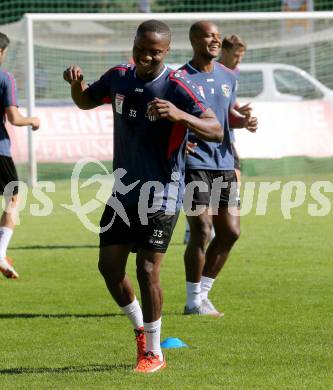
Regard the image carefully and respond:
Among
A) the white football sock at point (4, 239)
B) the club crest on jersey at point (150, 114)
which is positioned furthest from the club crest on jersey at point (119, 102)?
the white football sock at point (4, 239)

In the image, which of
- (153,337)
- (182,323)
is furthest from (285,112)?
(153,337)

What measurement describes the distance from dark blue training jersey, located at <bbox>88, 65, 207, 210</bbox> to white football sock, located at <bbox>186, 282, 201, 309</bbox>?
224cm

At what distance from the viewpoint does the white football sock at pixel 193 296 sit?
921 cm

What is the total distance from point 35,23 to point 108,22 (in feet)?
5.26

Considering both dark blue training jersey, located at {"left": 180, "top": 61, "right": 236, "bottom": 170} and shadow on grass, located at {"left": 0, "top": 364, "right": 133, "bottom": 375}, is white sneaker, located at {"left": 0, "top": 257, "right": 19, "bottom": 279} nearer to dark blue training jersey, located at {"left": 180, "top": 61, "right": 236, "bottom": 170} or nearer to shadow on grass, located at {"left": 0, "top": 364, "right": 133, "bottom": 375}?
dark blue training jersey, located at {"left": 180, "top": 61, "right": 236, "bottom": 170}

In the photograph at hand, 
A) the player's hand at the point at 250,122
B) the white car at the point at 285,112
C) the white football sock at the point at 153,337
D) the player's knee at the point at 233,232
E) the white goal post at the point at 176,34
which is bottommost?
the white car at the point at 285,112

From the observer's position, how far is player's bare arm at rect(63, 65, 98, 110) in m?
7.26

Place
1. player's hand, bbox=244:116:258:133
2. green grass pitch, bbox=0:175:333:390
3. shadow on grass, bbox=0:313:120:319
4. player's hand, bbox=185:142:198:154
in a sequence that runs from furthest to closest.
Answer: player's hand, bbox=244:116:258:133 → shadow on grass, bbox=0:313:120:319 → player's hand, bbox=185:142:198:154 → green grass pitch, bbox=0:175:333:390

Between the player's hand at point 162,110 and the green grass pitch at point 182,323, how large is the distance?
5.29ft

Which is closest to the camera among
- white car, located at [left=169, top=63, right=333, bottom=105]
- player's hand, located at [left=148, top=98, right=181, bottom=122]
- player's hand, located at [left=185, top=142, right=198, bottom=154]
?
player's hand, located at [left=148, top=98, right=181, bottom=122]

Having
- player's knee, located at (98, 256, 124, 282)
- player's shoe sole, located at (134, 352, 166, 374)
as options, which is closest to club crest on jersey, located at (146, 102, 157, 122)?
player's knee, located at (98, 256, 124, 282)

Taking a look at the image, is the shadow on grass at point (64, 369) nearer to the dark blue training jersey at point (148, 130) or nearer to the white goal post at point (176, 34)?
the dark blue training jersey at point (148, 130)

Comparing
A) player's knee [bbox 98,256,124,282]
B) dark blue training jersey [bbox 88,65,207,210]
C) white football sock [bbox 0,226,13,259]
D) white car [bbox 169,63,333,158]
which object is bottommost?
white car [bbox 169,63,333,158]

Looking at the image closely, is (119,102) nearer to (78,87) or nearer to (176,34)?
(78,87)
